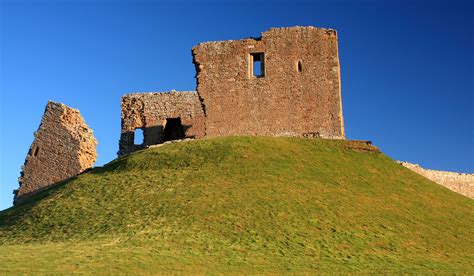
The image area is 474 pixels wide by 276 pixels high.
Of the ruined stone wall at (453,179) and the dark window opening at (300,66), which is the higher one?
the dark window opening at (300,66)

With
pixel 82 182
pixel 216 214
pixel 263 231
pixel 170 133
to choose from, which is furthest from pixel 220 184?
pixel 170 133

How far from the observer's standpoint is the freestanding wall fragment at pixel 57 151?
4000 cm

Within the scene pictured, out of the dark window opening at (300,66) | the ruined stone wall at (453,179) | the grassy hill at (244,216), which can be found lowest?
the grassy hill at (244,216)

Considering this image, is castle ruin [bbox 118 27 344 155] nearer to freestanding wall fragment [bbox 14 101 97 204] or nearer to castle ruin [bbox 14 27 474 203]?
castle ruin [bbox 14 27 474 203]

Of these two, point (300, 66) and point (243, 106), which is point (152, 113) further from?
point (300, 66)

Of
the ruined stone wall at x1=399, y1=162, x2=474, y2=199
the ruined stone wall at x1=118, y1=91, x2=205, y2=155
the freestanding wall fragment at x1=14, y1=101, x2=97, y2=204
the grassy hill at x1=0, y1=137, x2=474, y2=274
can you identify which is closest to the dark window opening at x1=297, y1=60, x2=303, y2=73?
the grassy hill at x1=0, y1=137, x2=474, y2=274

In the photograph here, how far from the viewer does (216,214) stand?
2606 centimetres

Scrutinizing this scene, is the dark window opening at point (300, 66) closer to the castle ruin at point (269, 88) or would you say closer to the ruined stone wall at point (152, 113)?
the castle ruin at point (269, 88)

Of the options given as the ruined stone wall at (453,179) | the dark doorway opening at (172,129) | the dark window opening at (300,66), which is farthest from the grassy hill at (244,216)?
the dark doorway opening at (172,129)

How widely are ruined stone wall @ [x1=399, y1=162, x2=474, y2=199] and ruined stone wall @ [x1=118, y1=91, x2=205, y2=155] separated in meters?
13.4

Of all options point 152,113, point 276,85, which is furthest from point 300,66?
point 152,113

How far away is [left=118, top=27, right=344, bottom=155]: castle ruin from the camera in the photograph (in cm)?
3859

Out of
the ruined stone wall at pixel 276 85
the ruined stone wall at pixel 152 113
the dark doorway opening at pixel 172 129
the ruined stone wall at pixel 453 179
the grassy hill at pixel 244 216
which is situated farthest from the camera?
the dark doorway opening at pixel 172 129

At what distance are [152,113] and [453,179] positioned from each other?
18.2m
